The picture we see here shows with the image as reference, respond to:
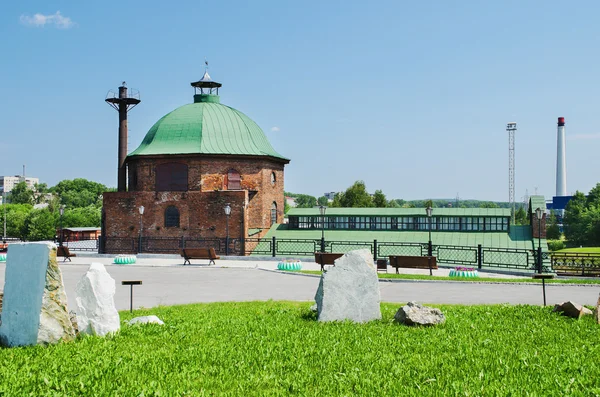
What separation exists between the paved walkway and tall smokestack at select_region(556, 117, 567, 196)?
324ft

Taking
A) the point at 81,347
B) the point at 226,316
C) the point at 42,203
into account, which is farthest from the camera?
the point at 42,203

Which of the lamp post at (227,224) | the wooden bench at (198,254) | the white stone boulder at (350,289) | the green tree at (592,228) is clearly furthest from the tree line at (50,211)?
the green tree at (592,228)

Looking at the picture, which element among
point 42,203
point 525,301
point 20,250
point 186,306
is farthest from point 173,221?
point 42,203

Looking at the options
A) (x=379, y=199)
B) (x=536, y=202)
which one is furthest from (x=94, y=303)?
(x=379, y=199)

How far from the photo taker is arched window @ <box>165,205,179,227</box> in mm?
36062

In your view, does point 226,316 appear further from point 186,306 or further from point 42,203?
point 42,203

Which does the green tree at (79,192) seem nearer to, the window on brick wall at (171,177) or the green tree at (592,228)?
the window on brick wall at (171,177)

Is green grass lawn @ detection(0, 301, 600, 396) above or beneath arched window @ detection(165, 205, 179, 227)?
beneath

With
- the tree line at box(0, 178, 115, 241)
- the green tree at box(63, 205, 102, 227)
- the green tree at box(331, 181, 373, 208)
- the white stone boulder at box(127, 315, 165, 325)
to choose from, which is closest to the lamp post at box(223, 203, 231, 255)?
the tree line at box(0, 178, 115, 241)

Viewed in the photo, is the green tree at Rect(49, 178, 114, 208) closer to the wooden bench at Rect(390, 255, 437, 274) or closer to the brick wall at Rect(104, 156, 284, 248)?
the brick wall at Rect(104, 156, 284, 248)

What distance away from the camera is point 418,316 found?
964cm

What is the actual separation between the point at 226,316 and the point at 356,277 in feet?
9.24

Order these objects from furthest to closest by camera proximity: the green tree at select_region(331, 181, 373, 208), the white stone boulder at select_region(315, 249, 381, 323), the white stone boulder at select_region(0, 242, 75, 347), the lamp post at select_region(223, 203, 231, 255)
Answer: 1. the green tree at select_region(331, 181, 373, 208)
2. the lamp post at select_region(223, 203, 231, 255)
3. the white stone boulder at select_region(315, 249, 381, 323)
4. the white stone boulder at select_region(0, 242, 75, 347)

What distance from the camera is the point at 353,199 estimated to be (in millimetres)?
61312
